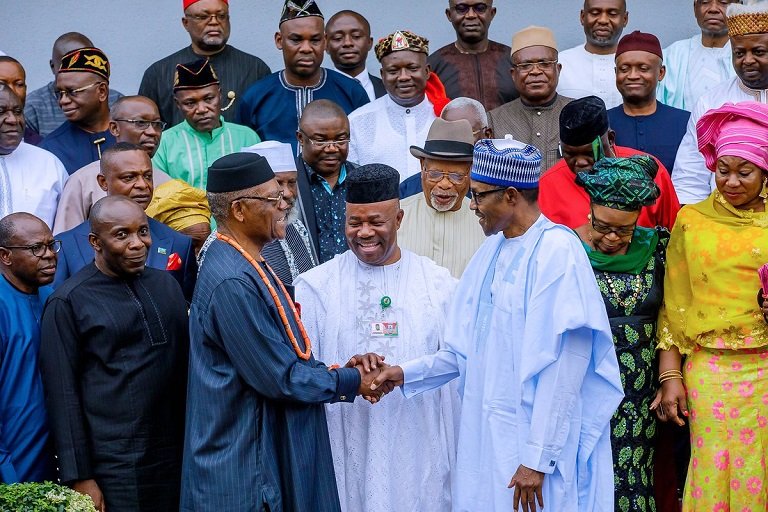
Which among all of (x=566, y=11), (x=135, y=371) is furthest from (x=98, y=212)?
(x=566, y=11)

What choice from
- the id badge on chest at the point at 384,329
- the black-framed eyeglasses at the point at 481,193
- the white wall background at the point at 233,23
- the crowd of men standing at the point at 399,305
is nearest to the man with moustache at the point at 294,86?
the crowd of men standing at the point at 399,305

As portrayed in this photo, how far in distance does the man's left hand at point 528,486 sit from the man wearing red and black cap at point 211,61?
429cm

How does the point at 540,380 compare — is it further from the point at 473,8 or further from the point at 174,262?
the point at 473,8

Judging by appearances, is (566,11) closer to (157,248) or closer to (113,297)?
(157,248)

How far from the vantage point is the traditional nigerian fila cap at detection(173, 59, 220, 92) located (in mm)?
7965

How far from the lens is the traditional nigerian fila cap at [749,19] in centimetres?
756

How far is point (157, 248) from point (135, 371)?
3.61 ft

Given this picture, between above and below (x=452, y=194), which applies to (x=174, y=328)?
below

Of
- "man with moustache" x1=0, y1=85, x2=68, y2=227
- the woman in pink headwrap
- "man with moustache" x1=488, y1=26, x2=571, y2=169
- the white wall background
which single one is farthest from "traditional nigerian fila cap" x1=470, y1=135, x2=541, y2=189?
the white wall background

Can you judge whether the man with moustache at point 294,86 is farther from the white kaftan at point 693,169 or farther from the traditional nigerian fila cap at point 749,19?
the traditional nigerian fila cap at point 749,19

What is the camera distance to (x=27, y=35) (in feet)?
31.5

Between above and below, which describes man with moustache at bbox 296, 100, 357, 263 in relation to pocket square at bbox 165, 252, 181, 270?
above

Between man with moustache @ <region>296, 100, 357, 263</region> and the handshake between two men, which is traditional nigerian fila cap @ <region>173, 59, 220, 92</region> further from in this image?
the handshake between two men

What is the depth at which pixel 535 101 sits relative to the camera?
8.03 m
